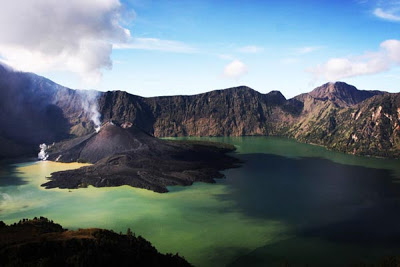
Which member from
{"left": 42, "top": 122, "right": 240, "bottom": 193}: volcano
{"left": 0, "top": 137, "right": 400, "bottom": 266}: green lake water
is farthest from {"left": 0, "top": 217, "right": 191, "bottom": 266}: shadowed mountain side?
{"left": 42, "top": 122, "right": 240, "bottom": 193}: volcano

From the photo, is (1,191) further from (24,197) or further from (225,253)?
(225,253)

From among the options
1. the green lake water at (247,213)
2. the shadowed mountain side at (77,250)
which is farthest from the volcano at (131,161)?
the shadowed mountain side at (77,250)

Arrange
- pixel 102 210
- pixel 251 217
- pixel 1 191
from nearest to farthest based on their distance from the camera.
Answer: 1. pixel 251 217
2. pixel 102 210
3. pixel 1 191

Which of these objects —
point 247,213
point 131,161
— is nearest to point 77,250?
point 247,213

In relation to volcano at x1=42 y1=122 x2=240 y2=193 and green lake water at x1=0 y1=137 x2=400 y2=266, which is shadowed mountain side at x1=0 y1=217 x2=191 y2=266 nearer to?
green lake water at x1=0 y1=137 x2=400 y2=266

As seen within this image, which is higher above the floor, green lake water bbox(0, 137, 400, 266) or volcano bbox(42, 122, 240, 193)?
volcano bbox(42, 122, 240, 193)

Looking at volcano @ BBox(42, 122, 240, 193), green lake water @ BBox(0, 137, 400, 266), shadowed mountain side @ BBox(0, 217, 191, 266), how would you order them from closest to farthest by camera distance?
shadowed mountain side @ BBox(0, 217, 191, 266) < green lake water @ BBox(0, 137, 400, 266) < volcano @ BBox(42, 122, 240, 193)

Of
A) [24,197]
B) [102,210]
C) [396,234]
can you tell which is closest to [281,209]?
[396,234]
